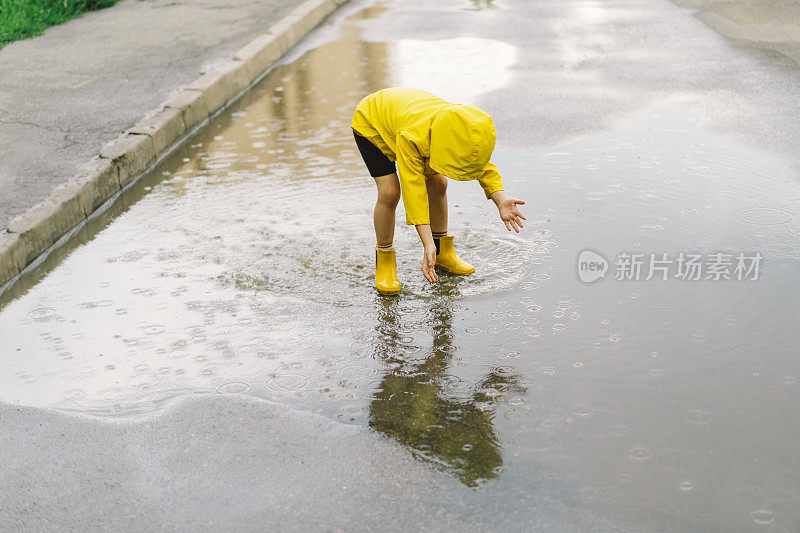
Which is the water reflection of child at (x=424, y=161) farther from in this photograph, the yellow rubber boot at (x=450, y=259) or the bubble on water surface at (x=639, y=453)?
the bubble on water surface at (x=639, y=453)

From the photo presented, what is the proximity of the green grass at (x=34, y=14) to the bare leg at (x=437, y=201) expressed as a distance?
6.43 m

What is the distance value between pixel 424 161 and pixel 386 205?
0.37 m

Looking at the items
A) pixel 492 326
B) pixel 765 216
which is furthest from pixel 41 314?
pixel 765 216

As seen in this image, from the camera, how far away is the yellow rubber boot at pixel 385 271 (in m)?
4.11

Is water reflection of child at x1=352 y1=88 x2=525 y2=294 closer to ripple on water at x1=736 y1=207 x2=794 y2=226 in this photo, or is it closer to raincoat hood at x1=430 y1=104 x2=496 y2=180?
raincoat hood at x1=430 y1=104 x2=496 y2=180

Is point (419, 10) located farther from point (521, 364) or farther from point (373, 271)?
point (521, 364)

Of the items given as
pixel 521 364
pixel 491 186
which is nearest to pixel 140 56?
pixel 491 186

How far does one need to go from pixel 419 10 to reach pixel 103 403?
860cm

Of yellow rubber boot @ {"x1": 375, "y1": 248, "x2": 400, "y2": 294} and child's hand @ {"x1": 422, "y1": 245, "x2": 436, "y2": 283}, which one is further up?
child's hand @ {"x1": 422, "y1": 245, "x2": 436, "y2": 283}

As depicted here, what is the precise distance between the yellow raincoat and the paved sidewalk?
2.25 m

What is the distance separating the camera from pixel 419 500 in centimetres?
273

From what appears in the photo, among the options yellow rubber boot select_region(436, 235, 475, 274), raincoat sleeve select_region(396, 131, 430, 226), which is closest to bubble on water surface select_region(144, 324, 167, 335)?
raincoat sleeve select_region(396, 131, 430, 226)

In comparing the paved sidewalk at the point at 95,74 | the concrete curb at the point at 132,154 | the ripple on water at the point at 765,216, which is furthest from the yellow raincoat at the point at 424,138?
the paved sidewalk at the point at 95,74

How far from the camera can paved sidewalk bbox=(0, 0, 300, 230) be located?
5.80 m
